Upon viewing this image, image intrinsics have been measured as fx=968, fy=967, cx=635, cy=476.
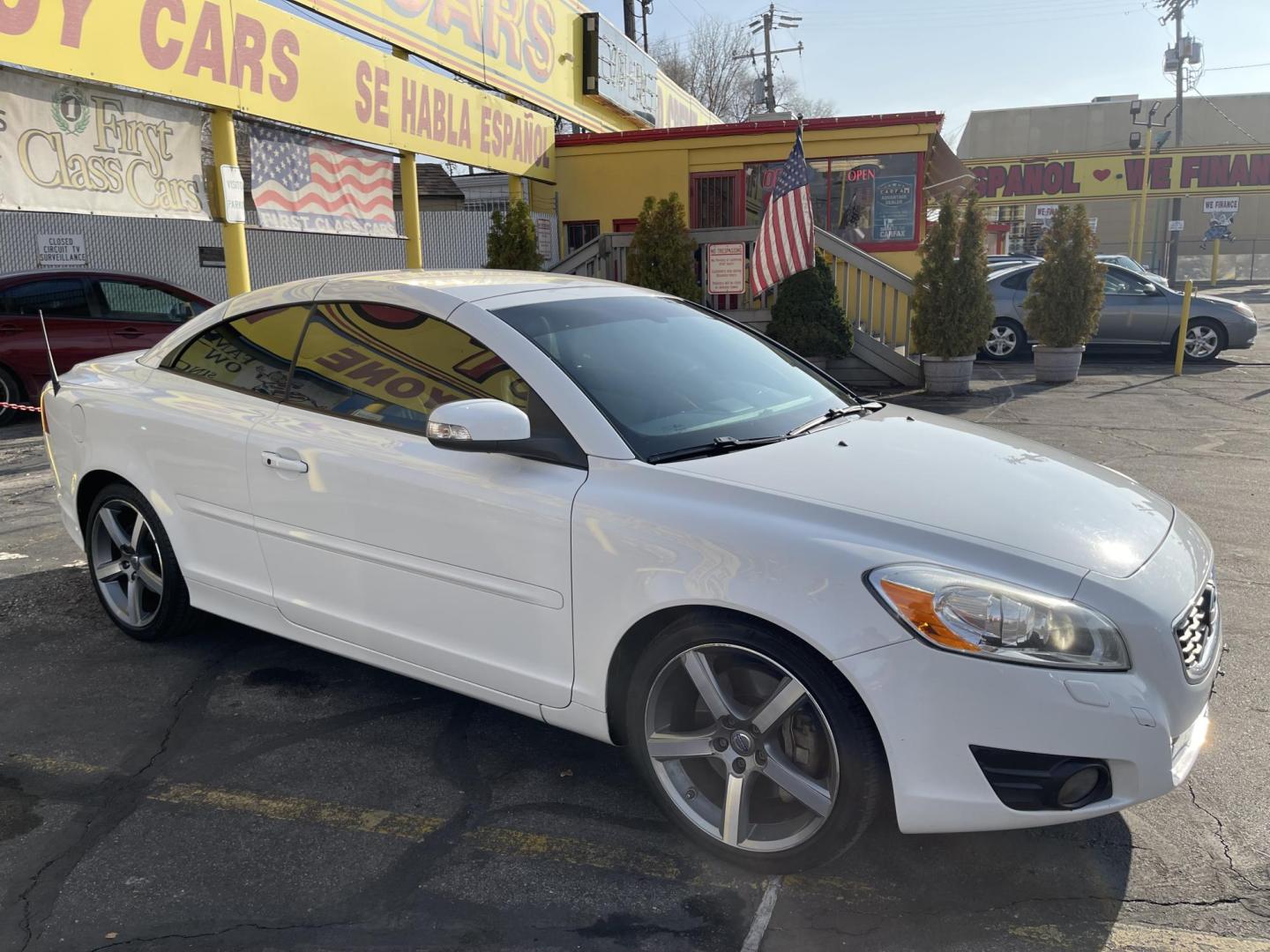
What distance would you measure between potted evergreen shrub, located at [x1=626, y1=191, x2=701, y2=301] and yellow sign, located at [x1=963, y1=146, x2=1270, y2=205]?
31387mm

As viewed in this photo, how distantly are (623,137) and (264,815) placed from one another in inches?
558

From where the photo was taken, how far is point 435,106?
12.5 metres

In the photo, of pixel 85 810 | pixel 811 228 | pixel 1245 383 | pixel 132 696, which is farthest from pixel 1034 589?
pixel 1245 383

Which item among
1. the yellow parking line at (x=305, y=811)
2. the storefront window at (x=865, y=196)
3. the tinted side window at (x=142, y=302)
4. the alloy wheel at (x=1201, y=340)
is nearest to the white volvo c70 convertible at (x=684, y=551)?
the yellow parking line at (x=305, y=811)

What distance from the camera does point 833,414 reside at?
3537mm

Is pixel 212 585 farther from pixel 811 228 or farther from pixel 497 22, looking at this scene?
pixel 497 22

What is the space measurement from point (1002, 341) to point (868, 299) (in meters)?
3.35

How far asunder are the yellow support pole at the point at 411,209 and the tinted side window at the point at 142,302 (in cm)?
289

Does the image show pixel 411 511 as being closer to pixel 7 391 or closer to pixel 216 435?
pixel 216 435

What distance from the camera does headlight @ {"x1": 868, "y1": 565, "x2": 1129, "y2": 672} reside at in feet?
7.56

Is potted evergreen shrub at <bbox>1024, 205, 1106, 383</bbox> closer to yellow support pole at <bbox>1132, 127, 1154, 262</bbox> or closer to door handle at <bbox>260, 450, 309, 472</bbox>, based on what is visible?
door handle at <bbox>260, 450, 309, 472</bbox>

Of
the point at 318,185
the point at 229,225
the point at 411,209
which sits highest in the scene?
the point at 318,185

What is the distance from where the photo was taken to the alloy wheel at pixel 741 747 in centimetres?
254

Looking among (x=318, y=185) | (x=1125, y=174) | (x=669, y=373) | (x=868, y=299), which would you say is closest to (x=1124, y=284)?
(x=868, y=299)
